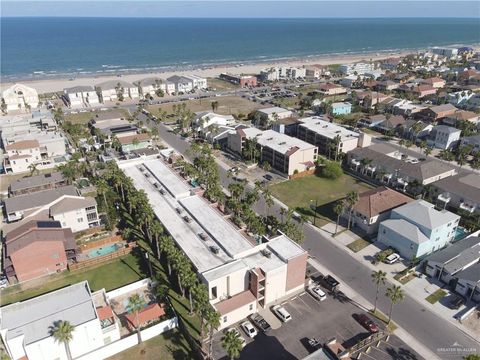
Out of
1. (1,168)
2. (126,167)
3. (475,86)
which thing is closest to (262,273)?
(126,167)

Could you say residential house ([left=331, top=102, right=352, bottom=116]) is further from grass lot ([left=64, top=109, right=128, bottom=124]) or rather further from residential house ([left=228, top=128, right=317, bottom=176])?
grass lot ([left=64, top=109, right=128, bottom=124])

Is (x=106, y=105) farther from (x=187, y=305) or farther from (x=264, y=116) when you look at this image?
(x=187, y=305)

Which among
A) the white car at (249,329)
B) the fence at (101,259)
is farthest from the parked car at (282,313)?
the fence at (101,259)

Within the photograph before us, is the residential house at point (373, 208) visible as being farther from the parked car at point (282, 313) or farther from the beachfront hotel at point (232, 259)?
the parked car at point (282, 313)

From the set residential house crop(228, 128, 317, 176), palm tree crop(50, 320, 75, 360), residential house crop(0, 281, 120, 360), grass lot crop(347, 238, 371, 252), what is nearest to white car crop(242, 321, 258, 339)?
residential house crop(0, 281, 120, 360)

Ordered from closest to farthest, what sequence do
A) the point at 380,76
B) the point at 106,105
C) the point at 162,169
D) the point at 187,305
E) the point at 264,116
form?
the point at 187,305 < the point at 162,169 < the point at 264,116 < the point at 106,105 < the point at 380,76
